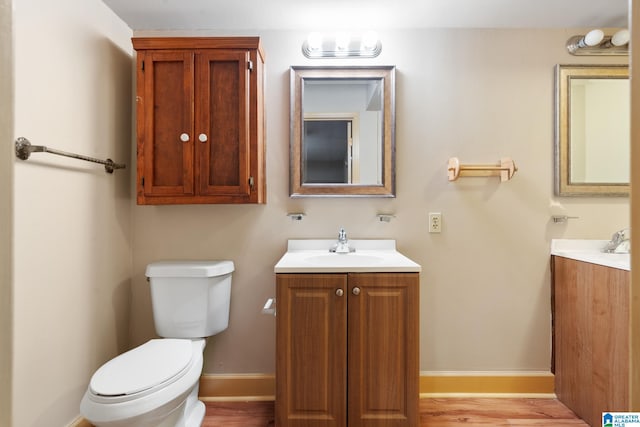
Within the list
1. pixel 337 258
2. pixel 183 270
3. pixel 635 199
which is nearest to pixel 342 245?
pixel 337 258

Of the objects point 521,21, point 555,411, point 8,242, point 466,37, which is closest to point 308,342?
point 8,242

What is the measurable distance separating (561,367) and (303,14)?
2410 millimetres

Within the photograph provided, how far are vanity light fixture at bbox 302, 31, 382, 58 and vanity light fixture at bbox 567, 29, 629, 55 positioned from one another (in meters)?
1.11

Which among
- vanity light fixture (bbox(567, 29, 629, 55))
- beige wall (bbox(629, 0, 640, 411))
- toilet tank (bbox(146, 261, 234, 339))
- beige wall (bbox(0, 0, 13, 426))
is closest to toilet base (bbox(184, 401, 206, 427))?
toilet tank (bbox(146, 261, 234, 339))

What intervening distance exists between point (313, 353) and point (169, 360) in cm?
60

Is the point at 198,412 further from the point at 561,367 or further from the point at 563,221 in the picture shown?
the point at 563,221

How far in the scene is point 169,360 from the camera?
1403mm

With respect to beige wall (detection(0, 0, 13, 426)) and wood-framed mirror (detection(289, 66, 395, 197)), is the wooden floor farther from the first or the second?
beige wall (detection(0, 0, 13, 426))

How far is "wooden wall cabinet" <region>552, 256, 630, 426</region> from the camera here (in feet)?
4.92

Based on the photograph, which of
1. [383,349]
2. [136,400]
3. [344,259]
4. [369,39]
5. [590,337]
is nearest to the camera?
[136,400]

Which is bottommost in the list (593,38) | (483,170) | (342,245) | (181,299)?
(181,299)

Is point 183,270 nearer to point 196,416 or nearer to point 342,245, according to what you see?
point 196,416

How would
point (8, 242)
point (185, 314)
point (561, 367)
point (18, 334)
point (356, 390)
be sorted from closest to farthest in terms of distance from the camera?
point (8, 242) → point (18, 334) → point (356, 390) → point (185, 314) → point (561, 367)

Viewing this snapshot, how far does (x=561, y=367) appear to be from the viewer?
1.89 metres
